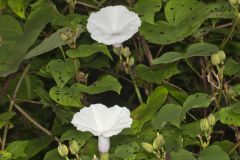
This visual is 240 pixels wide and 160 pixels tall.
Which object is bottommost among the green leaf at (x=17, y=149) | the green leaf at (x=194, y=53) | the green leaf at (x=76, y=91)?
the green leaf at (x=17, y=149)

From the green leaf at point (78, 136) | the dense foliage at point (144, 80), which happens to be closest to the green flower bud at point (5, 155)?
the dense foliage at point (144, 80)

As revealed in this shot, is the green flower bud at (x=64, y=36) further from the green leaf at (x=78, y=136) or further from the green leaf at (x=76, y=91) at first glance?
the green leaf at (x=78, y=136)

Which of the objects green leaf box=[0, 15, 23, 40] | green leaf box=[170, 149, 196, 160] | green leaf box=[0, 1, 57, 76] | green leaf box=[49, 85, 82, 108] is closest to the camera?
green leaf box=[170, 149, 196, 160]

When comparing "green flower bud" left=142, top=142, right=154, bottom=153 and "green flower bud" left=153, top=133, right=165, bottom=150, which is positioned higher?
"green flower bud" left=153, top=133, right=165, bottom=150

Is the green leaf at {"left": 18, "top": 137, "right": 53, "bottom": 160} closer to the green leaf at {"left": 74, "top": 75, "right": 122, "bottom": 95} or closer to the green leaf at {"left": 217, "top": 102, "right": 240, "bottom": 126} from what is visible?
the green leaf at {"left": 74, "top": 75, "right": 122, "bottom": 95}

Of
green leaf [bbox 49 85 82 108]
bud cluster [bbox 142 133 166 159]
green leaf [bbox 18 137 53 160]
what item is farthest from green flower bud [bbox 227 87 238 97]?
green leaf [bbox 18 137 53 160]

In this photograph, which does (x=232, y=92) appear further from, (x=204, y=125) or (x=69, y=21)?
(x=69, y=21)

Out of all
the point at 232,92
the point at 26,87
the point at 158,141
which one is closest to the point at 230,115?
the point at 232,92

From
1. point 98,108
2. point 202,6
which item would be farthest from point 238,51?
point 98,108
